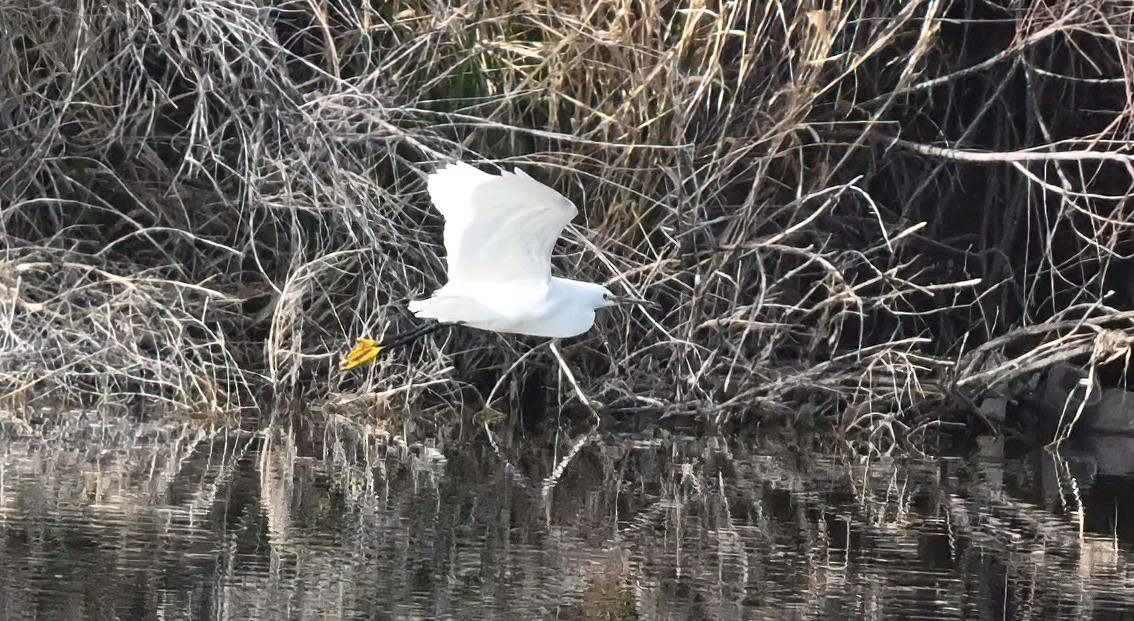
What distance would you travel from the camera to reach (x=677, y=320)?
9.44 metres

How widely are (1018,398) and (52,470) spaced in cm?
594

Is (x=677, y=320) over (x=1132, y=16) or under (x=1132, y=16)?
→ under

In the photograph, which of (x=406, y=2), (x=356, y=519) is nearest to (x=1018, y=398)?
(x=406, y=2)

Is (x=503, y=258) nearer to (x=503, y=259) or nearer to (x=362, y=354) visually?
(x=503, y=259)

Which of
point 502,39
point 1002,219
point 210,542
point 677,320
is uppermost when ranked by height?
point 502,39

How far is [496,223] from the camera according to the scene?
21.7ft

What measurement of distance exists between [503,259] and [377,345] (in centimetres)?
164

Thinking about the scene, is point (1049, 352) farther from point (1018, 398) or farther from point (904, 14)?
point (904, 14)

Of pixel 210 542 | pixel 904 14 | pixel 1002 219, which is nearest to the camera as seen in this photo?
pixel 210 542

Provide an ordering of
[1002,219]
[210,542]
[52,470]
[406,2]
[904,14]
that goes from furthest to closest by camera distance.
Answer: [1002,219], [406,2], [904,14], [52,470], [210,542]

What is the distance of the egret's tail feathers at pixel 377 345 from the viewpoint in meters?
8.22

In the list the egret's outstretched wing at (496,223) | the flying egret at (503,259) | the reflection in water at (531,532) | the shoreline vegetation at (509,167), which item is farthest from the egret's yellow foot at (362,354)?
the egret's outstretched wing at (496,223)

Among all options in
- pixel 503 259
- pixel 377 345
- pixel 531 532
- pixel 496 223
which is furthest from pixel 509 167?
pixel 531 532

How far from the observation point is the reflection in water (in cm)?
499
